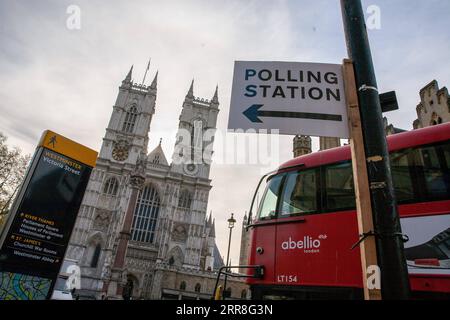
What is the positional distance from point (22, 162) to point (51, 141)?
22.3 metres

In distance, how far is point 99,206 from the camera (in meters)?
47.2

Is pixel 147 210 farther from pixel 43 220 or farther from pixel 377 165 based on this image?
pixel 377 165

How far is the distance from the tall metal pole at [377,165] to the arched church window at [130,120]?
5497cm

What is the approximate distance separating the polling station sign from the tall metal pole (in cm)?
810

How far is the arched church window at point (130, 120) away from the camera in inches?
2133

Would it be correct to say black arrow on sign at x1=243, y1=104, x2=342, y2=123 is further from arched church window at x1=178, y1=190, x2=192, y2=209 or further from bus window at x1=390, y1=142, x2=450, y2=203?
arched church window at x1=178, y1=190, x2=192, y2=209

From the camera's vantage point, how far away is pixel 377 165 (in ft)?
5.93

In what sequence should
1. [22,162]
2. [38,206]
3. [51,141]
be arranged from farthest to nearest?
[22,162] → [51,141] → [38,206]

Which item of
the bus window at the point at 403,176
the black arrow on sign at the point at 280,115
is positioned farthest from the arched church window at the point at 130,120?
the black arrow on sign at the point at 280,115

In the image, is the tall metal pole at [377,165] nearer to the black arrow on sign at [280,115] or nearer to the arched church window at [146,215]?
the black arrow on sign at [280,115]

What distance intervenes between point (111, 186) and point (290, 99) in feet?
167
